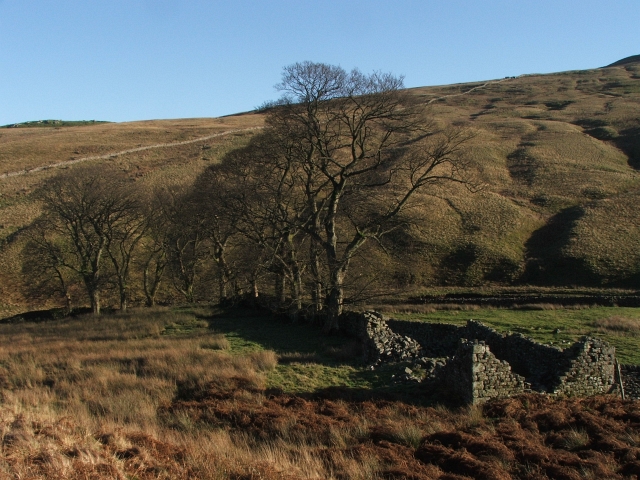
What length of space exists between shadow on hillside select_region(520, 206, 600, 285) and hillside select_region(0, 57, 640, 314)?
9cm

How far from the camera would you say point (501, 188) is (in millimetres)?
65375

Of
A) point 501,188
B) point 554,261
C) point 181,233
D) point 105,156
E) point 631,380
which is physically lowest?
point 554,261

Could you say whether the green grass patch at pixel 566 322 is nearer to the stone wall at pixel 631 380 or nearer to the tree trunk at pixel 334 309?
the stone wall at pixel 631 380

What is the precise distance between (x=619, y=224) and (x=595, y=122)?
53.3 m

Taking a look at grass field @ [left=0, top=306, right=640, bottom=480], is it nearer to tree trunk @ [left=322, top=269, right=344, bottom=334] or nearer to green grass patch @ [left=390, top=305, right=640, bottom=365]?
tree trunk @ [left=322, top=269, right=344, bottom=334]

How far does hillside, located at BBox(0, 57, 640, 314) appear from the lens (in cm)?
4509

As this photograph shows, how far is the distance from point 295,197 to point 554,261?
88.5ft

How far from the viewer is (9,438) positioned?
7.87 metres

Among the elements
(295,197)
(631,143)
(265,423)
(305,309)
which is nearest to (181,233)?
(295,197)

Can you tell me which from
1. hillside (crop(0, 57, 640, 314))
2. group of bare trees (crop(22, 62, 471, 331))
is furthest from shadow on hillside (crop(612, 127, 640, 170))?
group of bare trees (crop(22, 62, 471, 331))

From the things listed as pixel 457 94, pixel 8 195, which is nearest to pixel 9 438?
pixel 8 195

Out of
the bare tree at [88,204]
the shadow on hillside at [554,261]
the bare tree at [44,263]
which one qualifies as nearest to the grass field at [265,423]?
the bare tree at [88,204]

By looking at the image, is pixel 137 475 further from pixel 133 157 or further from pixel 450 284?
pixel 133 157

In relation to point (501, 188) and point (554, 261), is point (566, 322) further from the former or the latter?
point (501, 188)
